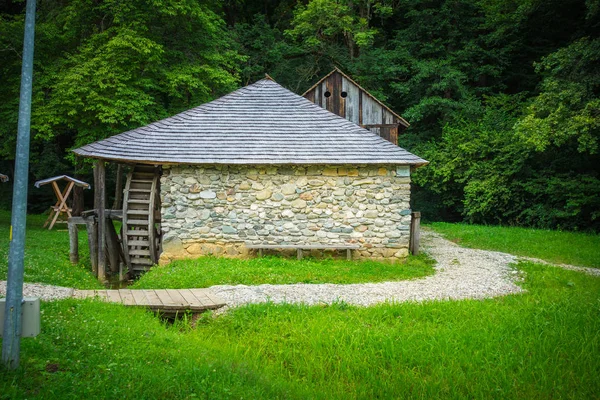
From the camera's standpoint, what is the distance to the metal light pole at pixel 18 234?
363 cm

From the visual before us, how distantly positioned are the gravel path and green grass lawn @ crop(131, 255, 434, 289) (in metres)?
0.44

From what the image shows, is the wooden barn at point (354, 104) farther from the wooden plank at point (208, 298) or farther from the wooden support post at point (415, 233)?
the wooden plank at point (208, 298)

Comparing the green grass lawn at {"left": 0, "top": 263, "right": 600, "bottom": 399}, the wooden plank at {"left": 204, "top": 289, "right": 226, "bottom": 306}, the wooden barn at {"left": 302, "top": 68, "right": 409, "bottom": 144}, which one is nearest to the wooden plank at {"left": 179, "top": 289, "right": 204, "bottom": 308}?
the wooden plank at {"left": 204, "top": 289, "right": 226, "bottom": 306}

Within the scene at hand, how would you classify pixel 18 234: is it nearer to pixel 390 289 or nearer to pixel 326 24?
pixel 390 289

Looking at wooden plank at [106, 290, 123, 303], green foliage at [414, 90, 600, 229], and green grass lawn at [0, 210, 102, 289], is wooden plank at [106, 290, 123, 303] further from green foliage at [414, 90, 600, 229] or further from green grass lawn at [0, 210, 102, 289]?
green foliage at [414, 90, 600, 229]

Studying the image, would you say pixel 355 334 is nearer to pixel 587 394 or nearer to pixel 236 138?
pixel 587 394

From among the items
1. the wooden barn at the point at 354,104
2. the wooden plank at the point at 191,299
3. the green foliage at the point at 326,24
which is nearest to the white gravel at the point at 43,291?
the wooden plank at the point at 191,299

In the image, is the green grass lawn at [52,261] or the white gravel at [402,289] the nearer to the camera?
the white gravel at [402,289]

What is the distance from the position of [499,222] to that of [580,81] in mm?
6371

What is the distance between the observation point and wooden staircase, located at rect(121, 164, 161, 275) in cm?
1109

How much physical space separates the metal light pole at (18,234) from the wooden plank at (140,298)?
2.70 meters

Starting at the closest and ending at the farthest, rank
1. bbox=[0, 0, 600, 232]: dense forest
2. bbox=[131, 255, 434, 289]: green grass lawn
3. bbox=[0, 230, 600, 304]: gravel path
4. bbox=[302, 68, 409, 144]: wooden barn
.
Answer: bbox=[0, 230, 600, 304]: gravel path → bbox=[131, 255, 434, 289]: green grass lawn → bbox=[0, 0, 600, 232]: dense forest → bbox=[302, 68, 409, 144]: wooden barn

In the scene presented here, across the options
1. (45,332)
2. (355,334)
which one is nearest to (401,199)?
(355,334)

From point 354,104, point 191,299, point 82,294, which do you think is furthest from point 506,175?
point 82,294
